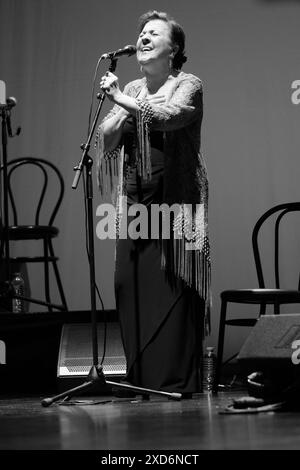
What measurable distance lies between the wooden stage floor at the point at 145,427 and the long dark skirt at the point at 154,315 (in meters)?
0.24

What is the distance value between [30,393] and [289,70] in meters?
2.23

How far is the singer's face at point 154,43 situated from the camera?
10.2ft

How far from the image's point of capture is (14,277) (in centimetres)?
445

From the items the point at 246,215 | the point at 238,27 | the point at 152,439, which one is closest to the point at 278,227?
the point at 246,215

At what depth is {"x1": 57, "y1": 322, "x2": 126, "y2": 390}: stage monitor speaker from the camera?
3457mm

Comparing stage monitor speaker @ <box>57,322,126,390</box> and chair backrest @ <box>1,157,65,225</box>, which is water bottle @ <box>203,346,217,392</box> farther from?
chair backrest @ <box>1,157,65,225</box>

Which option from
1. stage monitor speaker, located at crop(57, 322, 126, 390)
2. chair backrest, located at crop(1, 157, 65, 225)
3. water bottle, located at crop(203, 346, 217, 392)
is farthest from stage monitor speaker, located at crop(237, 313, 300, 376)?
chair backrest, located at crop(1, 157, 65, 225)

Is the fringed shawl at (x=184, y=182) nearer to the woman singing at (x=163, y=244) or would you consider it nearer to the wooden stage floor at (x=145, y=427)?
the woman singing at (x=163, y=244)

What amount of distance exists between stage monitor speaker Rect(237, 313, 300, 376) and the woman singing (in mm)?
754

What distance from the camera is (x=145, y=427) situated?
196 centimetres

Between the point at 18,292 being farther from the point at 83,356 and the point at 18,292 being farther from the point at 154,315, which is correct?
the point at 154,315

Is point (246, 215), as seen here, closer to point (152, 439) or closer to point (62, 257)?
point (62, 257)

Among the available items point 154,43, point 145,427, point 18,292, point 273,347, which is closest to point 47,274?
point 18,292

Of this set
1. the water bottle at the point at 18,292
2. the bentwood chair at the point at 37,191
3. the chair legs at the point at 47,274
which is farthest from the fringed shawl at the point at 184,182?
the bentwood chair at the point at 37,191
